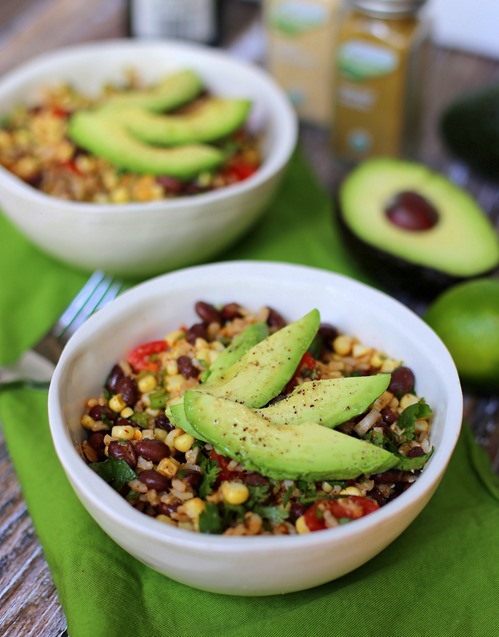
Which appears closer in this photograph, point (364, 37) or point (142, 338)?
point (142, 338)

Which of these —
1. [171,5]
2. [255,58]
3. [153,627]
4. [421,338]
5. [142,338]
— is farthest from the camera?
[255,58]

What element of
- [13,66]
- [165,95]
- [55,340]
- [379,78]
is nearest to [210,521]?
[55,340]

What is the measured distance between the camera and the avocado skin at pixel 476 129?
1.98 m

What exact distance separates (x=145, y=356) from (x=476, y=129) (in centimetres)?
115

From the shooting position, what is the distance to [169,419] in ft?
3.85

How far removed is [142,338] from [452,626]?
2.17ft

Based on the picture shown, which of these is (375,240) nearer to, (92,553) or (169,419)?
(169,419)

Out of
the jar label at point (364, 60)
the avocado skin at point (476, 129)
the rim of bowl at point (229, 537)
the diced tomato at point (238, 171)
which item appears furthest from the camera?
the avocado skin at point (476, 129)

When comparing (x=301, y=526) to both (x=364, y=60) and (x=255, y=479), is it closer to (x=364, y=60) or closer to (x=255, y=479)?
(x=255, y=479)

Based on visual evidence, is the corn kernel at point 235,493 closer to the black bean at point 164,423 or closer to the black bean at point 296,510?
the black bean at point 296,510

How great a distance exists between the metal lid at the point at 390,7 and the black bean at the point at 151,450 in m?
1.18

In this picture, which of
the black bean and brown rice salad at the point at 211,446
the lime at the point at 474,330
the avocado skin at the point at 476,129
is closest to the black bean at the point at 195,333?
the black bean and brown rice salad at the point at 211,446

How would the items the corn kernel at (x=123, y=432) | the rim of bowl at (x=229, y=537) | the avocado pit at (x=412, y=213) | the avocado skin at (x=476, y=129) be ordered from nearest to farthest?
the rim of bowl at (x=229, y=537), the corn kernel at (x=123, y=432), the avocado pit at (x=412, y=213), the avocado skin at (x=476, y=129)

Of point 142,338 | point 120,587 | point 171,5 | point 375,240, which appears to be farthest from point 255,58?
point 120,587
